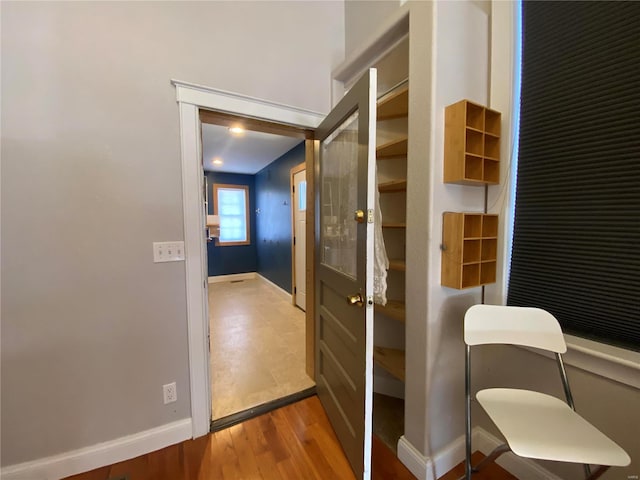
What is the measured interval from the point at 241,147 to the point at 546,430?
4.13 meters

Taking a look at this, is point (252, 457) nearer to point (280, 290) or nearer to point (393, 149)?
point (393, 149)

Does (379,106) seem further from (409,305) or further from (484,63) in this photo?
(409,305)

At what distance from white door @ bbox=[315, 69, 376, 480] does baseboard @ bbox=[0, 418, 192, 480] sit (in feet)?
3.04

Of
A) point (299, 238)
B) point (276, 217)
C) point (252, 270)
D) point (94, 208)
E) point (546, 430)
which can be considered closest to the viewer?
point (546, 430)

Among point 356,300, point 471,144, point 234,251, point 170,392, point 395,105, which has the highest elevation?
point 395,105

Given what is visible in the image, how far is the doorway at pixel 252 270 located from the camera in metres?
1.97

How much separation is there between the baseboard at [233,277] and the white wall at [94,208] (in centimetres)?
A: 429

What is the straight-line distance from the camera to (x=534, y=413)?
1.01 m

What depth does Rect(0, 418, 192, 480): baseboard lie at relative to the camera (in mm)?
1240

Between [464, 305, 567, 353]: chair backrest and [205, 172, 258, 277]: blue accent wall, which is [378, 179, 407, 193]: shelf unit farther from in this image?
[205, 172, 258, 277]: blue accent wall

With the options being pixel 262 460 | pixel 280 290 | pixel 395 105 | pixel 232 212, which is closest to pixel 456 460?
pixel 262 460

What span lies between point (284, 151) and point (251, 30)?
256 centimetres

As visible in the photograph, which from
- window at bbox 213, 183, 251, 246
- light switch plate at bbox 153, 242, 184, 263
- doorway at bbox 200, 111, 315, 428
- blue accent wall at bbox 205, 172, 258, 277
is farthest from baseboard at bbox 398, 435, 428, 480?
window at bbox 213, 183, 251, 246

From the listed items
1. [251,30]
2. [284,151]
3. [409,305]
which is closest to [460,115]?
[409,305]
